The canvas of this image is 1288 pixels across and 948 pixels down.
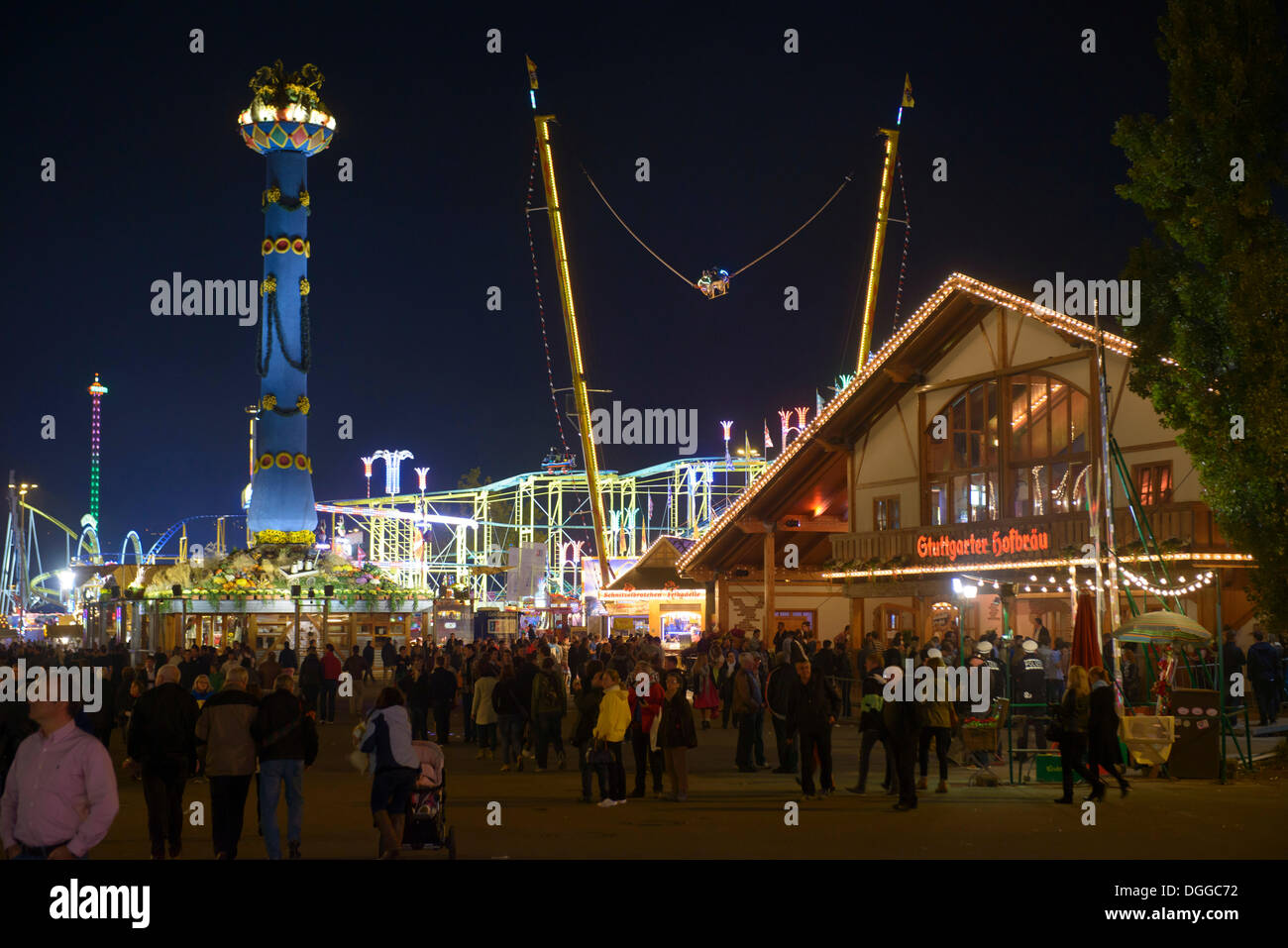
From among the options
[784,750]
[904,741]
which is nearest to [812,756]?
[904,741]

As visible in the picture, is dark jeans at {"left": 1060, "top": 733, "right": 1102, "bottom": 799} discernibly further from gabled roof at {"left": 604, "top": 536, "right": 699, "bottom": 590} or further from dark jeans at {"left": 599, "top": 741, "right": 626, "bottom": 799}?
gabled roof at {"left": 604, "top": 536, "right": 699, "bottom": 590}

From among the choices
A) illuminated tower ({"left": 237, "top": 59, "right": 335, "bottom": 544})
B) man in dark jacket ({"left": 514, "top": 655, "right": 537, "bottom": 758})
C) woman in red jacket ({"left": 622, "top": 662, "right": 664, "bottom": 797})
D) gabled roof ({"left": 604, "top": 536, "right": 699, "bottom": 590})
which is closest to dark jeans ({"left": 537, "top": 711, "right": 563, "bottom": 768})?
man in dark jacket ({"left": 514, "top": 655, "right": 537, "bottom": 758})

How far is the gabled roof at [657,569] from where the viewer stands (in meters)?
38.7

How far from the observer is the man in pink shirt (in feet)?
20.6

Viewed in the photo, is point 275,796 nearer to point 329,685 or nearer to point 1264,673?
point 329,685

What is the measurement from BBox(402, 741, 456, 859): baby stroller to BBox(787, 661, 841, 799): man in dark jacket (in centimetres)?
522

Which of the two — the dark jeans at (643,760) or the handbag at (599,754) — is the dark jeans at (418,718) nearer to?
the dark jeans at (643,760)

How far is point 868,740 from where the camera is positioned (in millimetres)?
14461

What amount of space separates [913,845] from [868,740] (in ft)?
11.7

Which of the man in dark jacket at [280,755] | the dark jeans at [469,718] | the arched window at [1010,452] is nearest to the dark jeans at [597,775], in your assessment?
the man in dark jacket at [280,755]

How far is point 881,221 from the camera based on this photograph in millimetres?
47375

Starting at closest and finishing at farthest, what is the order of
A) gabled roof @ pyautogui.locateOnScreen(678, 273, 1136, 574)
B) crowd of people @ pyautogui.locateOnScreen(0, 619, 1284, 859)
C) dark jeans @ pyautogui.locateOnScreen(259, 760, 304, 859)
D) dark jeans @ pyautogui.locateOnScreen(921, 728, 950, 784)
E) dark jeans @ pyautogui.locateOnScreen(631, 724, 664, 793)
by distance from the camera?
crowd of people @ pyautogui.locateOnScreen(0, 619, 1284, 859) → dark jeans @ pyautogui.locateOnScreen(259, 760, 304, 859) → dark jeans @ pyautogui.locateOnScreen(921, 728, 950, 784) → dark jeans @ pyautogui.locateOnScreen(631, 724, 664, 793) → gabled roof @ pyautogui.locateOnScreen(678, 273, 1136, 574)
